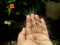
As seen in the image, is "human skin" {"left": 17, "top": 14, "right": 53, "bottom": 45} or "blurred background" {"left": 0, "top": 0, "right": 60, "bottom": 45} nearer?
"human skin" {"left": 17, "top": 14, "right": 53, "bottom": 45}

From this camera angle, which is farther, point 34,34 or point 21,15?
point 21,15

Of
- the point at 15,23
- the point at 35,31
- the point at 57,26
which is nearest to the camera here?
the point at 35,31

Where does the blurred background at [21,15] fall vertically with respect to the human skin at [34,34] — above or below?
below

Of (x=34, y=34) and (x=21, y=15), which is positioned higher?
(x=34, y=34)

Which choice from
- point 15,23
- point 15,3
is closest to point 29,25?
point 15,3

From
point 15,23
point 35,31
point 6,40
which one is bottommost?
point 6,40

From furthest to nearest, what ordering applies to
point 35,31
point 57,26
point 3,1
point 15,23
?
1. point 57,26
2. point 15,23
3. point 3,1
4. point 35,31

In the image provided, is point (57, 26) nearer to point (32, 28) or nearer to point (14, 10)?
point (14, 10)

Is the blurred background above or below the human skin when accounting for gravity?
below
